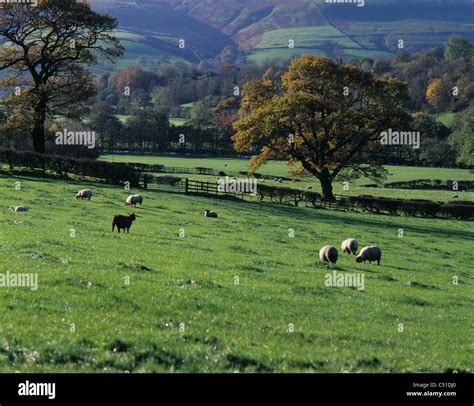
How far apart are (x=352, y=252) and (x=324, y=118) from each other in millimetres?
31484

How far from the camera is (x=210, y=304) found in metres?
14.7

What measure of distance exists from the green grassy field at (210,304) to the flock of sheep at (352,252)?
571mm

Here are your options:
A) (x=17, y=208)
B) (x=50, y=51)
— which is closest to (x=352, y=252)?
(x=17, y=208)

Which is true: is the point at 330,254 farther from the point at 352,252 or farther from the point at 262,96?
the point at 262,96

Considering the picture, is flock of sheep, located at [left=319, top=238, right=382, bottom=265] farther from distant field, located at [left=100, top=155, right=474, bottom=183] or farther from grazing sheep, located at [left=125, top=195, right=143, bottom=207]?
distant field, located at [left=100, top=155, right=474, bottom=183]

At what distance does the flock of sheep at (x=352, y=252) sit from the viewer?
83.7 ft

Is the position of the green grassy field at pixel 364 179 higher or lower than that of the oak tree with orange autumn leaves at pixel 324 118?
lower

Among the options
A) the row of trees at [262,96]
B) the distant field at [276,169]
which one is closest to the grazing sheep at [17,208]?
the row of trees at [262,96]

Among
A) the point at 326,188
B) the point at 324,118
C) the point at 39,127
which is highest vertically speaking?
the point at 324,118

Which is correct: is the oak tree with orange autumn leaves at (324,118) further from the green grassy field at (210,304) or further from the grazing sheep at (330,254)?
the grazing sheep at (330,254)

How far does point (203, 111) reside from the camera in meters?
177
